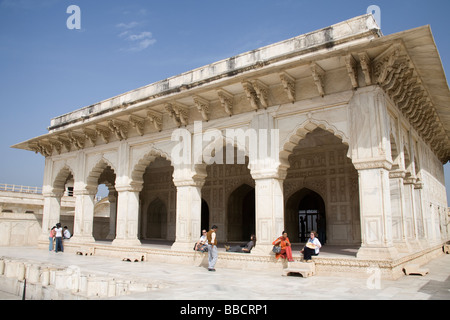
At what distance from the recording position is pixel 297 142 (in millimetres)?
8609

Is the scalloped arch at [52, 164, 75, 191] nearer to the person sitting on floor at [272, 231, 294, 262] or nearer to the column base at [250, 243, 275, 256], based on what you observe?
the column base at [250, 243, 275, 256]

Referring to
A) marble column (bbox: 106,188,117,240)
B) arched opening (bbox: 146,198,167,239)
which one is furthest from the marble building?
arched opening (bbox: 146,198,167,239)

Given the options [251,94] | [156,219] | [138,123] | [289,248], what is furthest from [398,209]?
[156,219]

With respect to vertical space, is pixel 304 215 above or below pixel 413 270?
above

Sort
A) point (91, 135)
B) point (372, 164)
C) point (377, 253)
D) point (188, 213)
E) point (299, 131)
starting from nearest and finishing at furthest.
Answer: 1. point (377, 253)
2. point (372, 164)
3. point (299, 131)
4. point (188, 213)
5. point (91, 135)

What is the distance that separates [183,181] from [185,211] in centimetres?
78

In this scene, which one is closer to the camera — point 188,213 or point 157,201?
point 188,213

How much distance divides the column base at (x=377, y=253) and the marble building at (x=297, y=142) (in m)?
0.03

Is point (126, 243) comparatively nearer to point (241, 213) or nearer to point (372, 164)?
point (241, 213)

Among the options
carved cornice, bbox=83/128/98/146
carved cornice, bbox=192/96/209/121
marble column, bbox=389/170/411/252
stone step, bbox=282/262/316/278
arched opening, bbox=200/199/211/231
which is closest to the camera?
stone step, bbox=282/262/316/278

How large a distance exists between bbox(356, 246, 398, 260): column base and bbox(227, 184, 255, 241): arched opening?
7467mm

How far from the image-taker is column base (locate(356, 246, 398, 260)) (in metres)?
6.78

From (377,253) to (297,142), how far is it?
9.58 feet
